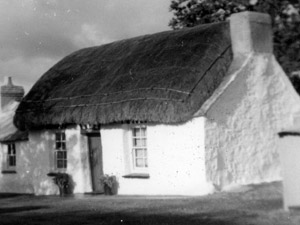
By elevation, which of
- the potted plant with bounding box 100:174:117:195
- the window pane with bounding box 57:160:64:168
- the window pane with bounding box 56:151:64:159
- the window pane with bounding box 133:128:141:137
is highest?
the window pane with bounding box 133:128:141:137

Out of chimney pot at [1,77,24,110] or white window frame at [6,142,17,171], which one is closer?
white window frame at [6,142,17,171]

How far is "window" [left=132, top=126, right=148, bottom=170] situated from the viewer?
1877 cm

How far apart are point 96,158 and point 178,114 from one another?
16.2ft

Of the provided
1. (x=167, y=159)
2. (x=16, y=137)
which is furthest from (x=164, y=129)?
(x=16, y=137)

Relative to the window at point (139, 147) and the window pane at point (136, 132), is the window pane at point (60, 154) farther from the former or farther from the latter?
the window pane at point (136, 132)

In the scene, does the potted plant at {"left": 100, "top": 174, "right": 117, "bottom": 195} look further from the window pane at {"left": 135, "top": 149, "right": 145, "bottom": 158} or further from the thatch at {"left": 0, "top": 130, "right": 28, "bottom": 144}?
the thatch at {"left": 0, "top": 130, "right": 28, "bottom": 144}

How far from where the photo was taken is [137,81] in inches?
754

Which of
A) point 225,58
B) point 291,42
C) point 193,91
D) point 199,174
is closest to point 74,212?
point 199,174

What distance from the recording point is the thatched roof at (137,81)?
17.4m

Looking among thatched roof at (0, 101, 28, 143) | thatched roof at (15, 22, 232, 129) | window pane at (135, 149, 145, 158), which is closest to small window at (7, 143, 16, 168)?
thatched roof at (0, 101, 28, 143)

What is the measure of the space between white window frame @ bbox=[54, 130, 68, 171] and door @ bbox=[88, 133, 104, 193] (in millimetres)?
1324

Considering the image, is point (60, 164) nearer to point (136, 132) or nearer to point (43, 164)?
point (43, 164)

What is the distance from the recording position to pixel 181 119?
55.3 ft

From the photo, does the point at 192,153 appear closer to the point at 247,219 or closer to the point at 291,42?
the point at 247,219
